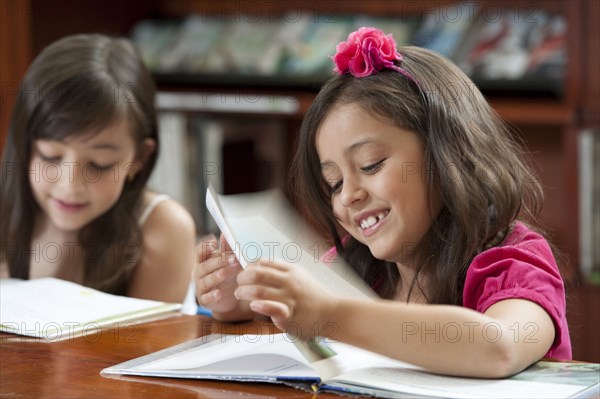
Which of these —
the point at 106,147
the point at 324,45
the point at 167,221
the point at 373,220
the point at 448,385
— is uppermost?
the point at 324,45

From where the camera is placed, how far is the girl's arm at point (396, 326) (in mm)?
1020

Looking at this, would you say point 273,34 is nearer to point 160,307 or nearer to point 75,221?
point 75,221

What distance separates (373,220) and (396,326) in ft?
0.91

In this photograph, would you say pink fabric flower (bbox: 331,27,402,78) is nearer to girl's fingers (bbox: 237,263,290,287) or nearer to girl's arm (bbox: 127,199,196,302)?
girl's fingers (bbox: 237,263,290,287)

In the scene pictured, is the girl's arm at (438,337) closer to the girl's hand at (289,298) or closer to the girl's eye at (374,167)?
the girl's hand at (289,298)

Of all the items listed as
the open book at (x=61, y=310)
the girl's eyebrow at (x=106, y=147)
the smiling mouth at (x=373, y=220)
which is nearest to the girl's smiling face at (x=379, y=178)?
the smiling mouth at (x=373, y=220)

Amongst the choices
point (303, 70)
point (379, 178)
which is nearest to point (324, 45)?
point (303, 70)

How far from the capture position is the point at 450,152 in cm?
127

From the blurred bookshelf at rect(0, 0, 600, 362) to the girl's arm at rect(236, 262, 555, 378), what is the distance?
1.51m

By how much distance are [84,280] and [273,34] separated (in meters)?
1.45

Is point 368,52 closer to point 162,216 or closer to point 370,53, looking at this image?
point 370,53

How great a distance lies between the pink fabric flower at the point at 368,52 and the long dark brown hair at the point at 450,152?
0.04 ft

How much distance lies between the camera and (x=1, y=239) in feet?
6.41

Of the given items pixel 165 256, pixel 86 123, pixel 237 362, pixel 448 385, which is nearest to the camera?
pixel 448 385
